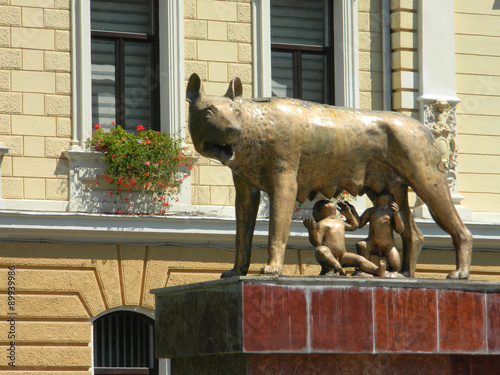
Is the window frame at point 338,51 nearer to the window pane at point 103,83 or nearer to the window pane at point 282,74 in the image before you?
the window pane at point 282,74

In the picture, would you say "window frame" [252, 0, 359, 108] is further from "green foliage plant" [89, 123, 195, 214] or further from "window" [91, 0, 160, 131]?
"green foliage plant" [89, 123, 195, 214]

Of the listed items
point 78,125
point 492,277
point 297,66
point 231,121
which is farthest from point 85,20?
point 231,121

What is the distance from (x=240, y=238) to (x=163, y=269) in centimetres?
737

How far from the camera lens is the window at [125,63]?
16.6m

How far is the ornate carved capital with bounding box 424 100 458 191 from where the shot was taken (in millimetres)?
17484

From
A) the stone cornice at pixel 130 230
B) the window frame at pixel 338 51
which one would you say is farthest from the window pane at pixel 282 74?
the stone cornice at pixel 130 230

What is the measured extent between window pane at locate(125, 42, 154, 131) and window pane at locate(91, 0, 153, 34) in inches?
10.7

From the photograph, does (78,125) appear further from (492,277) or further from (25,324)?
(492,277)

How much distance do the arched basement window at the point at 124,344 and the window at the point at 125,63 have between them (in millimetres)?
2807

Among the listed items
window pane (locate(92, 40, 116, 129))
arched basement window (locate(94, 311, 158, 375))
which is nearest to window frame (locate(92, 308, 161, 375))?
arched basement window (locate(94, 311, 158, 375))

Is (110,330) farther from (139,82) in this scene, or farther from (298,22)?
(298,22)

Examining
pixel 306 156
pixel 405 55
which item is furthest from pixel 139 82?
pixel 306 156

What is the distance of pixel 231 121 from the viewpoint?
8.31 metres

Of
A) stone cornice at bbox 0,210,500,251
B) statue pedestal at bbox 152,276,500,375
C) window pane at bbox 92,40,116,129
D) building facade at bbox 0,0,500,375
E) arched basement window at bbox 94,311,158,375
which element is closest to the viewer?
statue pedestal at bbox 152,276,500,375
